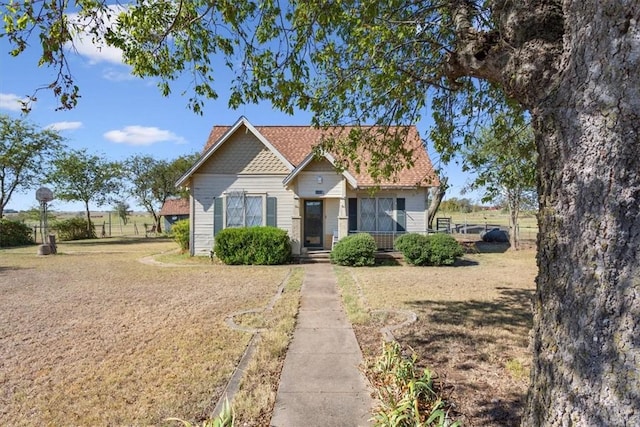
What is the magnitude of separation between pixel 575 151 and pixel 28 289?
1293cm

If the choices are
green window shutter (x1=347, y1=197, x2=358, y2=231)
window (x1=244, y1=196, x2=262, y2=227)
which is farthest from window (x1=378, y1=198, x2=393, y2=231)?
window (x1=244, y1=196, x2=262, y2=227)

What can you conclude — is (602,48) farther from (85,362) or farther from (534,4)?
(85,362)

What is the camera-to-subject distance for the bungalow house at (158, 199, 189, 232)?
40.1 meters

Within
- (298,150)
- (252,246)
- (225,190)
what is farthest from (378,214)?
(225,190)

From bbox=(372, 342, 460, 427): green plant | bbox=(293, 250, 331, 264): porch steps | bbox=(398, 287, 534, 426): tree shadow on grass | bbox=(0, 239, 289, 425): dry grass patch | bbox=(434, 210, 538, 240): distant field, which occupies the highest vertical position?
bbox=(434, 210, 538, 240): distant field

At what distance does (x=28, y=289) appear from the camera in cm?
1041

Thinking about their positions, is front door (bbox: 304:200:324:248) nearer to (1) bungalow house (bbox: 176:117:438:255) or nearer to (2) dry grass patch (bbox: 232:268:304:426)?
(1) bungalow house (bbox: 176:117:438:255)

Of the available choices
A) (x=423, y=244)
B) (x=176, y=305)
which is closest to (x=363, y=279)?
(x=423, y=244)

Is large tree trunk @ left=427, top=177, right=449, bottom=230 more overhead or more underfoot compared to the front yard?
more overhead

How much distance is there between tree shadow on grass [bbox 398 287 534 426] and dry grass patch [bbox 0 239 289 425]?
267cm

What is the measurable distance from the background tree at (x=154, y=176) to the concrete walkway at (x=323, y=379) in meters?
37.7

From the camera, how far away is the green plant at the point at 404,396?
3.11 meters

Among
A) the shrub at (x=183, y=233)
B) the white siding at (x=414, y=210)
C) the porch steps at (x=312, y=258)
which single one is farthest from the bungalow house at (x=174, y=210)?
the white siding at (x=414, y=210)

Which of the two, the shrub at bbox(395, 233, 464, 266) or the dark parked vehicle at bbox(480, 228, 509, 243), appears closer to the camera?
the shrub at bbox(395, 233, 464, 266)
